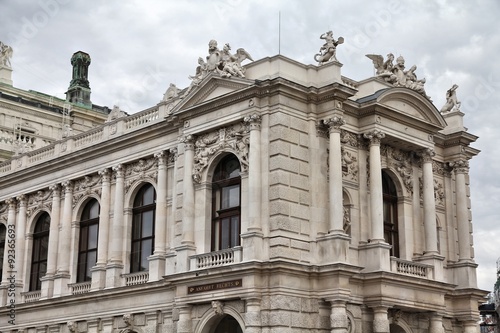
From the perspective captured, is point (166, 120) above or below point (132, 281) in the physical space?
above

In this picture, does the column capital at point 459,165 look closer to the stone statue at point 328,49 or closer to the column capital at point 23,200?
the stone statue at point 328,49

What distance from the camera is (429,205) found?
35.2 meters

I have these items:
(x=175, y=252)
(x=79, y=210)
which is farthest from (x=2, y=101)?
(x=175, y=252)

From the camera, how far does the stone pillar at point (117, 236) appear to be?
123 ft

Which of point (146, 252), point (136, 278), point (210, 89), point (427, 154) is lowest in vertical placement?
point (136, 278)

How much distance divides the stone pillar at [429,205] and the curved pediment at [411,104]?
4.83 feet

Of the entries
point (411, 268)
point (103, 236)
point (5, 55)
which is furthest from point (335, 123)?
point (5, 55)

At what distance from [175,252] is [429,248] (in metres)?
10.8

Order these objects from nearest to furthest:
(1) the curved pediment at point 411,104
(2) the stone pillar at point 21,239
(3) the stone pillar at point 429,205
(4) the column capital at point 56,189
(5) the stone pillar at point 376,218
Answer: (5) the stone pillar at point 376,218 → (1) the curved pediment at point 411,104 → (3) the stone pillar at point 429,205 → (4) the column capital at point 56,189 → (2) the stone pillar at point 21,239

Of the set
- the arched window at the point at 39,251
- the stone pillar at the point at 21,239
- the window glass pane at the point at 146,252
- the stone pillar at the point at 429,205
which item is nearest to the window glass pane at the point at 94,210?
the arched window at the point at 39,251

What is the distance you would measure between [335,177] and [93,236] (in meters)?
14.6

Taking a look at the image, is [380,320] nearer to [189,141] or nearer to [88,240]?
[189,141]

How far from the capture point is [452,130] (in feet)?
127

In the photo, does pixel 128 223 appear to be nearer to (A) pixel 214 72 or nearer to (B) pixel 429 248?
(A) pixel 214 72
